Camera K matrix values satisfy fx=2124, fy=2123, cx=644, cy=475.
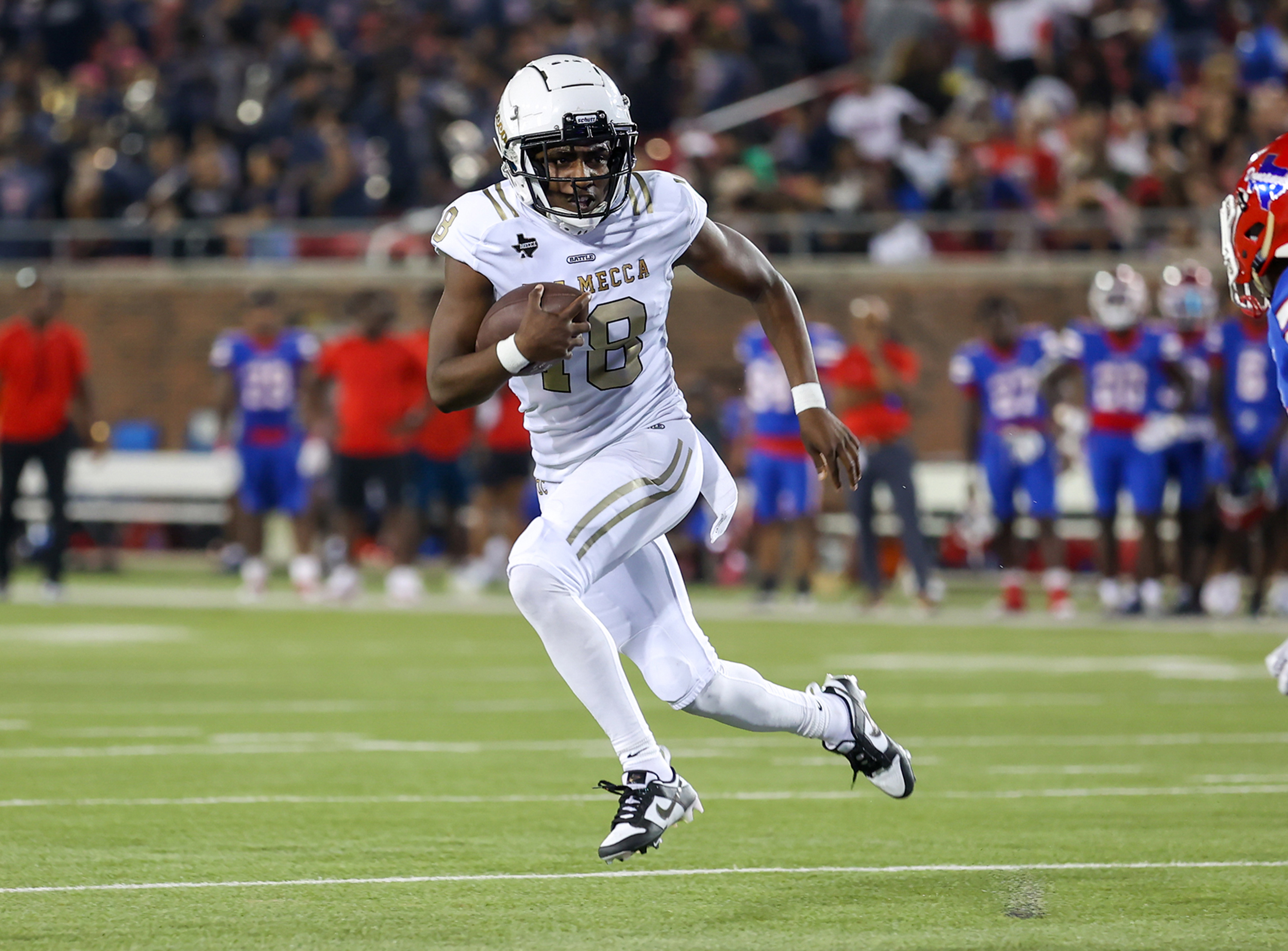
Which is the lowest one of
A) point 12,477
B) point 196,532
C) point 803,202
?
point 196,532

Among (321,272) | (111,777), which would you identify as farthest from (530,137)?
(321,272)

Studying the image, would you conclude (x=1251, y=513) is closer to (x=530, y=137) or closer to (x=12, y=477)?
(x=12, y=477)

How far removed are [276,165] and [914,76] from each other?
619 centimetres

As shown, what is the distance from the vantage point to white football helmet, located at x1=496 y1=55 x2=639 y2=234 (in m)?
5.18

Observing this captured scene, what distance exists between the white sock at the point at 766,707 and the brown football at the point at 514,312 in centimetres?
91

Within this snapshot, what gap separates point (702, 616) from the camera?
45.4 feet

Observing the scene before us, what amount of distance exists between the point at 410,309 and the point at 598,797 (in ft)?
44.2

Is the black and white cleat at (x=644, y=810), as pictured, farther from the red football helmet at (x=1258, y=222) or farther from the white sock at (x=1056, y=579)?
the white sock at (x=1056, y=579)

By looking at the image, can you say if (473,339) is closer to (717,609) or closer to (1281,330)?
(1281,330)

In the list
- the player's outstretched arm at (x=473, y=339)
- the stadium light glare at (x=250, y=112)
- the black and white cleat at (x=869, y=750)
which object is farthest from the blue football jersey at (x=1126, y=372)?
the stadium light glare at (x=250, y=112)

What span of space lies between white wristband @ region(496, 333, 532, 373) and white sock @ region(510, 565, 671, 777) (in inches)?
19.2

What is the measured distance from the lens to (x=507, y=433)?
52.7ft

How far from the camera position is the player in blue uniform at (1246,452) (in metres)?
13.3

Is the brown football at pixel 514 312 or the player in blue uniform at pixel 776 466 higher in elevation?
the brown football at pixel 514 312
